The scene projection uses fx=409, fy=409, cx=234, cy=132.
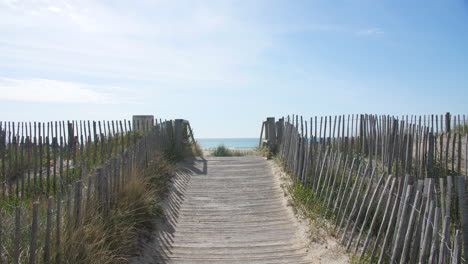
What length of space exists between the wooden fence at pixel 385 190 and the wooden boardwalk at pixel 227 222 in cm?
85

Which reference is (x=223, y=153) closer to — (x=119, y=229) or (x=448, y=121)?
(x=448, y=121)

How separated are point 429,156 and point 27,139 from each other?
9.84 m

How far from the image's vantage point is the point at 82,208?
20.1ft

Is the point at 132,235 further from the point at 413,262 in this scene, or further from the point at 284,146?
the point at 284,146

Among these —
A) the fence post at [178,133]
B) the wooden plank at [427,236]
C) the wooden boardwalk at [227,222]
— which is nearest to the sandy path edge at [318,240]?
the wooden boardwalk at [227,222]

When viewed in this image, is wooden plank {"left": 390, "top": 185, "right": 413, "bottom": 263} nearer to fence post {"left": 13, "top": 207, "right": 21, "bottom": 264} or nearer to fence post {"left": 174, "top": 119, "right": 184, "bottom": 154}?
fence post {"left": 13, "top": 207, "right": 21, "bottom": 264}

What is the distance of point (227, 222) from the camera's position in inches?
345

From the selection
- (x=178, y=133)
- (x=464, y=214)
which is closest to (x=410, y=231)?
(x=464, y=214)

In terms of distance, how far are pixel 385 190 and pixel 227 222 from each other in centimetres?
388

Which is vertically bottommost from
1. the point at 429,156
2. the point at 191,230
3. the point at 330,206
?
the point at 191,230

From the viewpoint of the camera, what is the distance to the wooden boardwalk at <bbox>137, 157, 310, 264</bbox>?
7.09 meters

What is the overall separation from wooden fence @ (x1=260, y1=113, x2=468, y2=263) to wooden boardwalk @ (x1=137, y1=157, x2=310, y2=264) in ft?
2.78

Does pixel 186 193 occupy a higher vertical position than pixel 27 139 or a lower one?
lower

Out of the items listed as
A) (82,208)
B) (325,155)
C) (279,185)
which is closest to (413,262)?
(325,155)
